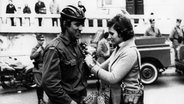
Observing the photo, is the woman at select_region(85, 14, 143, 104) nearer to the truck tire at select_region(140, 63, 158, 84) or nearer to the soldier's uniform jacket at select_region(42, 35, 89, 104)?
the soldier's uniform jacket at select_region(42, 35, 89, 104)

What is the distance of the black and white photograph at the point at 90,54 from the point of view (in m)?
2.67

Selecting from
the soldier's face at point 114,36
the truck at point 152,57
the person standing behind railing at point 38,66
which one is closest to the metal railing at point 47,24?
the truck at point 152,57

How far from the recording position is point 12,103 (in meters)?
7.59

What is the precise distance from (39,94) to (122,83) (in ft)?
15.4

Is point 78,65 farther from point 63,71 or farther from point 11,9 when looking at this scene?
point 11,9

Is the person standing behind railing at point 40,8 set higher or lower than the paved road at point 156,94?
higher

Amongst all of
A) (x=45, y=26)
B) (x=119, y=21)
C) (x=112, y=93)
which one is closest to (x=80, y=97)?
(x=112, y=93)

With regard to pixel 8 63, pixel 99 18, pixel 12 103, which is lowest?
pixel 12 103

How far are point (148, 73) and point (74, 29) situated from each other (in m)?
6.43

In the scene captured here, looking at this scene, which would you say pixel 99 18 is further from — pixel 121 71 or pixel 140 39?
pixel 121 71

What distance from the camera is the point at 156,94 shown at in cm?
796

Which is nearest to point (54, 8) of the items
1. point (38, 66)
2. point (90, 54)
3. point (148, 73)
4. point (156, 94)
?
point (148, 73)

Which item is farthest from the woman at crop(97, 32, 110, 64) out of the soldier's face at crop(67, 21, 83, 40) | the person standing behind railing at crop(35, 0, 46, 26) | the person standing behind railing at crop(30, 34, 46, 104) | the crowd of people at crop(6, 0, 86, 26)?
the person standing behind railing at crop(35, 0, 46, 26)

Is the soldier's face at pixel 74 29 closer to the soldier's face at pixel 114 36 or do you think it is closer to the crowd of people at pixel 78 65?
the crowd of people at pixel 78 65
